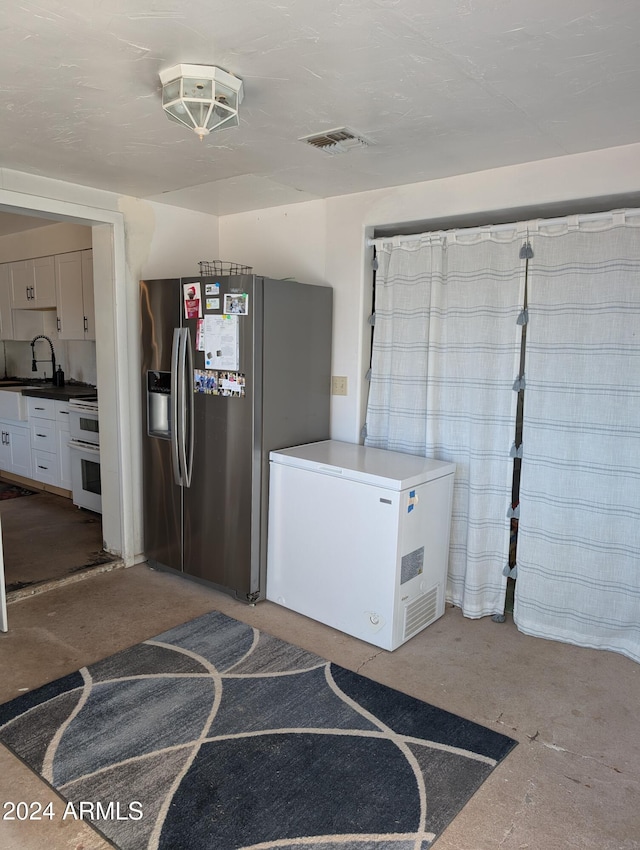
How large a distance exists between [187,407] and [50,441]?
235 cm

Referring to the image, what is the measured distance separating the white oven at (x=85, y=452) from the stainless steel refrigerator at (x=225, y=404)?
3.70ft

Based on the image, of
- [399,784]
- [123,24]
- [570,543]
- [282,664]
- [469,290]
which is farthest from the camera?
[469,290]

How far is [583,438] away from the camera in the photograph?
2869 millimetres

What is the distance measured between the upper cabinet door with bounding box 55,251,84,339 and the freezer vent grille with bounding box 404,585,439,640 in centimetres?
366

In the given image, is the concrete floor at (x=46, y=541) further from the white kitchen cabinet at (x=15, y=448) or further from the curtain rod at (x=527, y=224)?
the curtain rod at (x=527, y=224)

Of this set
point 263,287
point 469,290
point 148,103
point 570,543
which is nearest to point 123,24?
point 148,103

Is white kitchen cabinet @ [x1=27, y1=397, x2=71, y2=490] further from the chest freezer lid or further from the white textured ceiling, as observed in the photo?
the chest freezer lid

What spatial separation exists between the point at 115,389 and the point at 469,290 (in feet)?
7.30

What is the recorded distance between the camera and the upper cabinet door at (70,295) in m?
4.98

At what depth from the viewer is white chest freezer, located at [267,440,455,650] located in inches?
112

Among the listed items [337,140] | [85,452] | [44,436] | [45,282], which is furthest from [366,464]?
[45,282]

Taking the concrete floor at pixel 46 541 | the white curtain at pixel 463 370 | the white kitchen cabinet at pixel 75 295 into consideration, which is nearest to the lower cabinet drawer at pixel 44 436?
the concrete floor at pixel 46 541

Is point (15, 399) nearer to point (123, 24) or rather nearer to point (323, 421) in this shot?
point (323, 421)

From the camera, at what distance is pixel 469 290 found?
3174 millimetres
